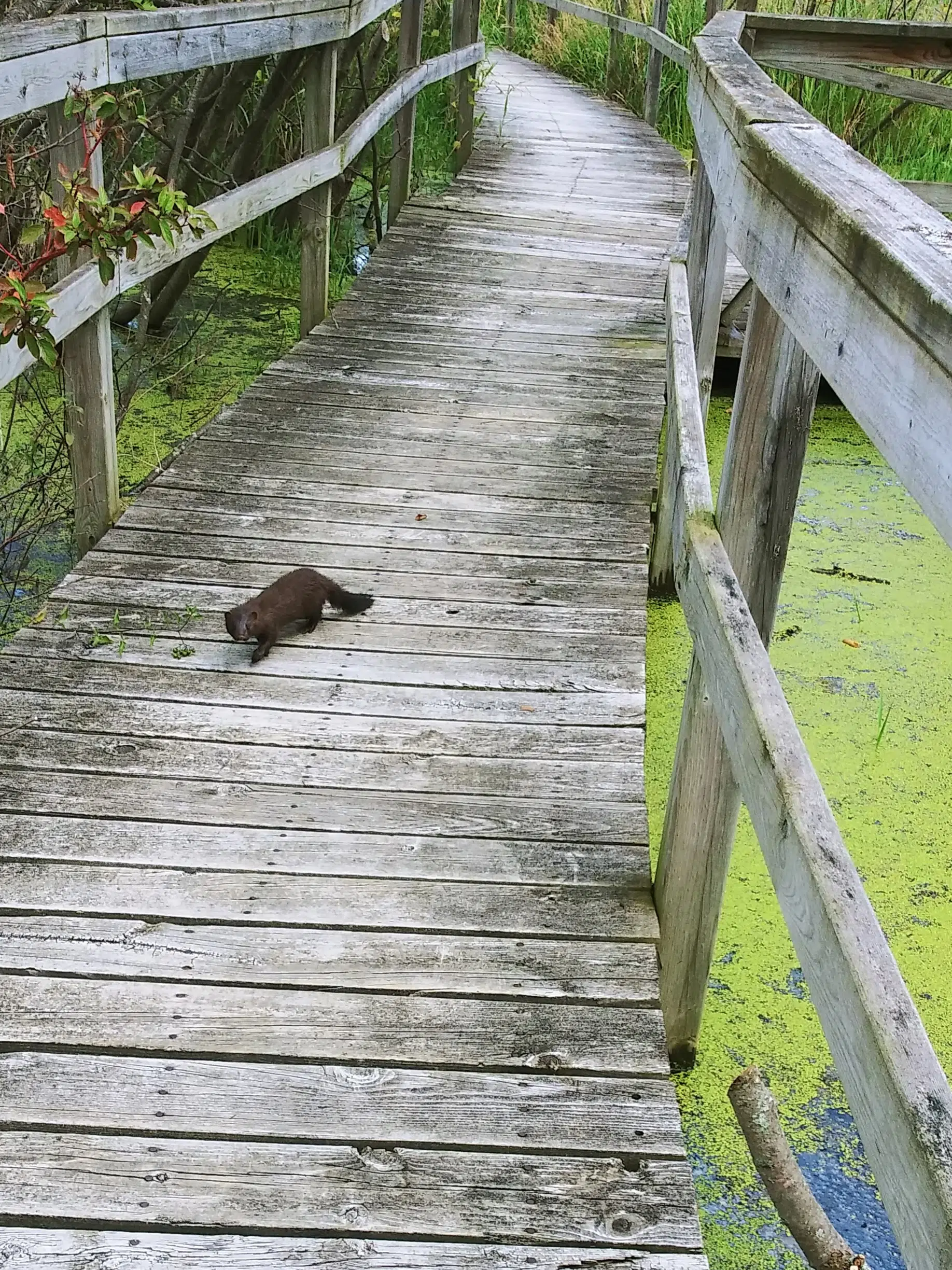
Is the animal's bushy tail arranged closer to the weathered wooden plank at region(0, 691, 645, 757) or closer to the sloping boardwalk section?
the sloping boardwalk section

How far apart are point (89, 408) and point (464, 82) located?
6.34m

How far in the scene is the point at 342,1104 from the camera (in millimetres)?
1971

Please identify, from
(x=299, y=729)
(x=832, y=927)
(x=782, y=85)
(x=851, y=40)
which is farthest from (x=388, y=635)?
(x=782, y=85)

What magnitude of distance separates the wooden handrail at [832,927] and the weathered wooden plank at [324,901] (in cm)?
51

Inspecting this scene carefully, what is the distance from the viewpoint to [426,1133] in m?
1.93

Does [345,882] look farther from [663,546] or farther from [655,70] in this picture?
[655,70]

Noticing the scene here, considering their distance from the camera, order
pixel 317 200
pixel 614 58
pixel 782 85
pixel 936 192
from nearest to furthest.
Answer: pixel 317 200 → pixel 936 192 → pixel 782 85 → pixel 614 58

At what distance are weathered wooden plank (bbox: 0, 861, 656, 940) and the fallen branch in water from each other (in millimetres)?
390

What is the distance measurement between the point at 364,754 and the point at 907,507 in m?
3.99

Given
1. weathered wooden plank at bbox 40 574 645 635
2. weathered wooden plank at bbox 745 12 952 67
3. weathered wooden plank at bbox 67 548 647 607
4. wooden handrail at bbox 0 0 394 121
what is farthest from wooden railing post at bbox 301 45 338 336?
weathered wooden plank at bbox 40 574 645 635

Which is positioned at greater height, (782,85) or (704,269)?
(782,85)

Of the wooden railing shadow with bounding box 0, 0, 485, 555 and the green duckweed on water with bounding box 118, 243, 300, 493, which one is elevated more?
the wooden railing shadow with bounding box 0, 0, 485, 555

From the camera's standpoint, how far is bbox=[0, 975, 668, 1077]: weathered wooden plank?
2.06 metres

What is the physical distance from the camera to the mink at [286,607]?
3.16 metres
